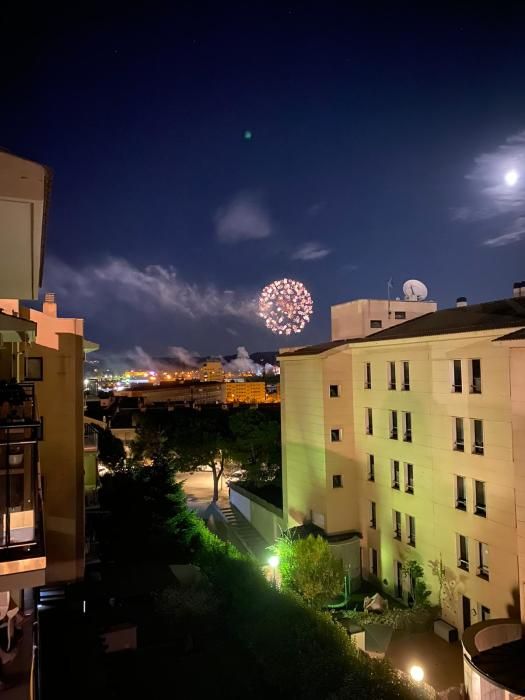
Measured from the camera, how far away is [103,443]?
33312 mm

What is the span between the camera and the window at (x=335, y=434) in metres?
21.6

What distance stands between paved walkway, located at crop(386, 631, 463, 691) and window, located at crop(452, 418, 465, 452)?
6.32 m

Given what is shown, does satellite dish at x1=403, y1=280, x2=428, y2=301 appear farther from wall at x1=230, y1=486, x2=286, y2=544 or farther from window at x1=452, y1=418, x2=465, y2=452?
wall at x1=230, y1=486, x2=286, y2=544

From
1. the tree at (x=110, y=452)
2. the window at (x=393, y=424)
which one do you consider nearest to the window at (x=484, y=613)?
the window at (x=393, y=424)

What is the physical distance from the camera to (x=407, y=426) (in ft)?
61.5

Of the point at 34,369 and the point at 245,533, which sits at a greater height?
the point at 34,369

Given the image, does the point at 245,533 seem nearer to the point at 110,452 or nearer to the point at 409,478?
the point at 110,452

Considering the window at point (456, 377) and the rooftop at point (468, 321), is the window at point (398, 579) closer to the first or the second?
the window at point (456, 377)

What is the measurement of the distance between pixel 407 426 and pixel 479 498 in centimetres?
408

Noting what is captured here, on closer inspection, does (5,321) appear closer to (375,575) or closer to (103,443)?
(375,575)

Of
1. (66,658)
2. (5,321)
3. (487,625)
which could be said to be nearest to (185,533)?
(66,658)

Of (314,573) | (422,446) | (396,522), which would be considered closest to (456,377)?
(422,446)

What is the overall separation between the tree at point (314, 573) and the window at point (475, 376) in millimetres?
7588

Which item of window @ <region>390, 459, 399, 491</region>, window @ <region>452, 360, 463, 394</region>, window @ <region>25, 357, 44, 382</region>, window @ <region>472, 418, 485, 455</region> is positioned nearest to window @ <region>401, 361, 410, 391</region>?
window @ <region>452, 360, 463, 394</region>
